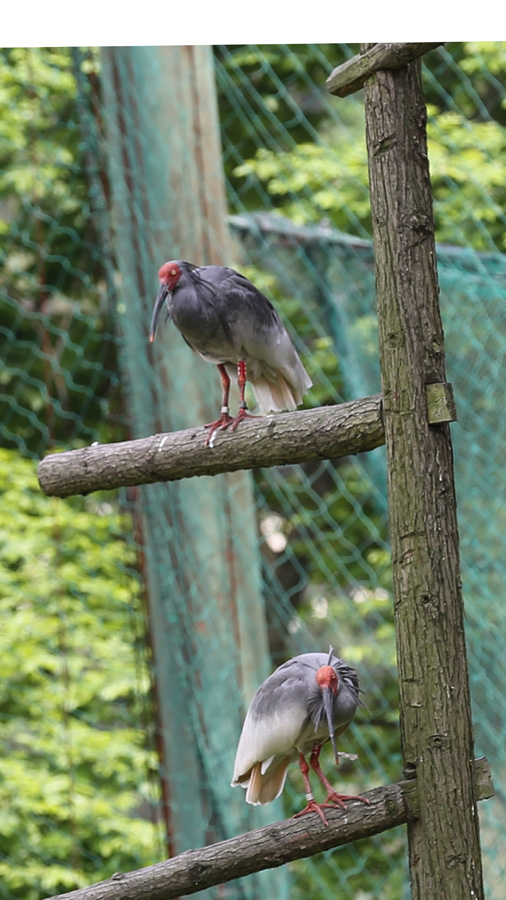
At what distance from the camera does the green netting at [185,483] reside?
1465 mm

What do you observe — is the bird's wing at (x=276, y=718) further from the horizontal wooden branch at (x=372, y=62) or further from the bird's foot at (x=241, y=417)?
the horizontal wooden branch at (x=372, y=62)

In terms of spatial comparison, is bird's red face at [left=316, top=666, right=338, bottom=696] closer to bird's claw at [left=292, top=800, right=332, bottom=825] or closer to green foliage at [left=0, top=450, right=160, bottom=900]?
bird's claw at [left=292, top=800, right=332, bottom=825]

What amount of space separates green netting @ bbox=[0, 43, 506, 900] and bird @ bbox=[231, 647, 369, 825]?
51 cm

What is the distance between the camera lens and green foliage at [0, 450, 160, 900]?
227 cm

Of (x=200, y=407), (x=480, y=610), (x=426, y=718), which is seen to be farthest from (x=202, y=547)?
(x=426, y=718)

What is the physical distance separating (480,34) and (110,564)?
5.89 feet

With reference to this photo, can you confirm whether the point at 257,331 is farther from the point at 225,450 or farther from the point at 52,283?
the point at 52,283

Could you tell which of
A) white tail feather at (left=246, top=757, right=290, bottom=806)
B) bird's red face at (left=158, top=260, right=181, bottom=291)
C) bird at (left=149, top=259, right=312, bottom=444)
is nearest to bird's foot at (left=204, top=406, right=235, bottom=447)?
bird at (left=149, top=259, right=312, bottom=444)

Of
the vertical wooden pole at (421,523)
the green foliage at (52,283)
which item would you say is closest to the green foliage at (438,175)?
the green foliage at (52,283)

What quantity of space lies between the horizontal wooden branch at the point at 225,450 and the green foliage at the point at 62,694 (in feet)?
4.32

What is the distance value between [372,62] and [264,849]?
0.53 meters

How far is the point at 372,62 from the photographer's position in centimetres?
76

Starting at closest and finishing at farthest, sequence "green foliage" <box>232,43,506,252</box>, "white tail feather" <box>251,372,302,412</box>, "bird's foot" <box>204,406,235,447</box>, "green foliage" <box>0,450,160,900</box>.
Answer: "bird's foot" <box>204,406,235,447</box>, "white tail feather" <box>251,372,302,412</box>, "green foliage" <box>0,450,160,900</box>, "green foliage" <box>232,43,506,252</box>

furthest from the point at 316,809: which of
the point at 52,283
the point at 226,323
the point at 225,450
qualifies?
the point at 52,283
